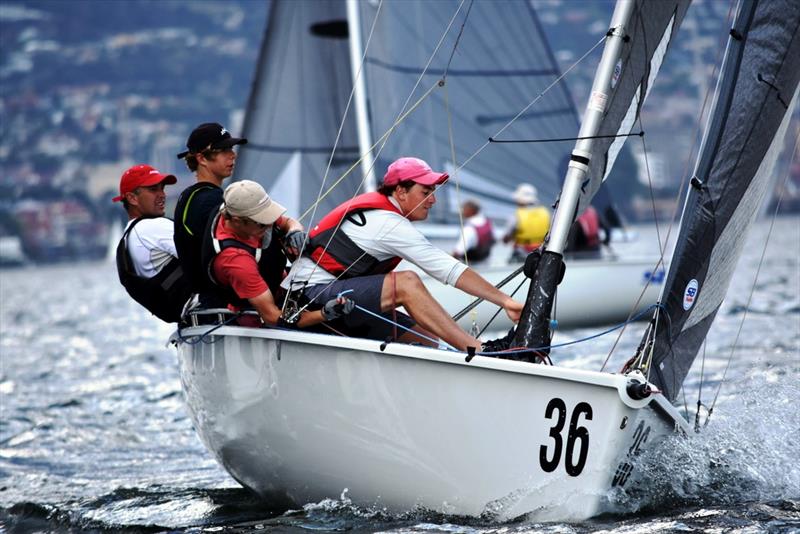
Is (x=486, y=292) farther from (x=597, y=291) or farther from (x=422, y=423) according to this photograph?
(x=597, y=291)

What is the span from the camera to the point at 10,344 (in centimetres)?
1273

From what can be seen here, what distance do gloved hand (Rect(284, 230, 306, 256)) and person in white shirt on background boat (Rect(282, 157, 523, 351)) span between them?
3 cm

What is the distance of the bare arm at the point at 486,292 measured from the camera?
11.2 ft

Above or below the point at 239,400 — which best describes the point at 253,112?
above

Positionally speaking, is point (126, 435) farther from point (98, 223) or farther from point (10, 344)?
point (98, 223)

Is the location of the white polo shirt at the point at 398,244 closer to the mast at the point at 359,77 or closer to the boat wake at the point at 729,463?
the boat wake at the point at 729,463

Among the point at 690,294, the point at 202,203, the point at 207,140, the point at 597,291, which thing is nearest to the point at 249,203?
the point at 202,203

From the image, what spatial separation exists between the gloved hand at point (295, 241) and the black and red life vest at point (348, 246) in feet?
0.22

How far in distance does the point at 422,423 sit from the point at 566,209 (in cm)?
69

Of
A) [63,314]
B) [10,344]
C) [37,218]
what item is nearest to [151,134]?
[37,218]

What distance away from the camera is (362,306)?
11.7 ft

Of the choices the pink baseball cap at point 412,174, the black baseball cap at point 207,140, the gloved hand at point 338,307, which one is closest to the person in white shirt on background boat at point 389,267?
the pink baseball cap at point 412,174

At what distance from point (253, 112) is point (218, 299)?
24.3 ft

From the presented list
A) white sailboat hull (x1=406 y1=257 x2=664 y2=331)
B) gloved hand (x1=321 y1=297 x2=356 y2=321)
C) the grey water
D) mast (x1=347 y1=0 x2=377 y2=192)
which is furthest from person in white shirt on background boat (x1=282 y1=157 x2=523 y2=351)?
mast (x1=347 y1=0 x2=377 y2=192)
